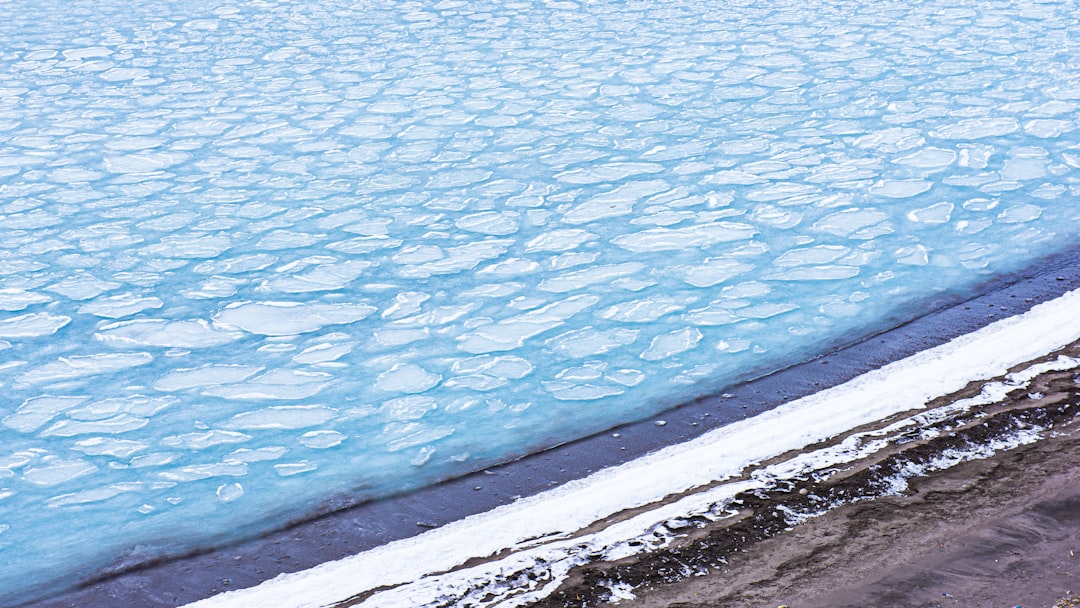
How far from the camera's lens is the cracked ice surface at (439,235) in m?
3.03

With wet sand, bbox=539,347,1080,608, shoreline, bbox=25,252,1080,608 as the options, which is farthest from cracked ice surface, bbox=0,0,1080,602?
wet sand, bbox=539,347,1080,608

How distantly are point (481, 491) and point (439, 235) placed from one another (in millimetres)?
1798

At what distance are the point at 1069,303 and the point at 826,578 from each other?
6.22ft

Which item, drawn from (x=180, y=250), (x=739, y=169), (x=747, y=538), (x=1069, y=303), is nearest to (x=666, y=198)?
(x=739, y=169)

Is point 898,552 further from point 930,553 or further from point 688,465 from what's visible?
point 688,465

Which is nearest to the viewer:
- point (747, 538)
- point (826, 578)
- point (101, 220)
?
point (826, 578)

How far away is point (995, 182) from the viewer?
470 cm

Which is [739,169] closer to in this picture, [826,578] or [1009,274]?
[1009,274]

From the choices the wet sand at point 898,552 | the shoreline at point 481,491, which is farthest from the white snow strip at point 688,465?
the wet sand at point 898,552

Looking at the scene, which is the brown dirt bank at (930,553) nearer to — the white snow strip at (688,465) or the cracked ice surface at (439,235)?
the white snow strip at (688,465)

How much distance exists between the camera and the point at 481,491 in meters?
2.77

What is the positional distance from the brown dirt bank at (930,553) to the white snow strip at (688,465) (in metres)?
0.33

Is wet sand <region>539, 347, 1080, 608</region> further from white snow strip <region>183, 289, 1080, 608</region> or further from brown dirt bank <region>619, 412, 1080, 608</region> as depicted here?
white snow strip <region>183, 289, 1080, 608</region>

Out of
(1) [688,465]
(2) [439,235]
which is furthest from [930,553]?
(2) [439,235]
